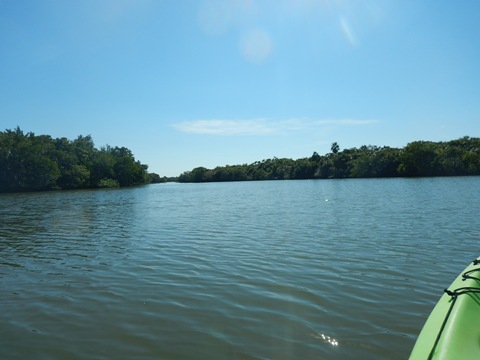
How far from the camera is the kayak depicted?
141 inches

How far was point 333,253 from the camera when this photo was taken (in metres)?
11.4

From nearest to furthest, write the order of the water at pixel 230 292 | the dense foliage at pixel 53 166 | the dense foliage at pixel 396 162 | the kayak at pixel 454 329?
the kayak at pixel 454 329
the water at pixel 230 292
the dense foliage at pixel 53 166
the dense foliage at pixel 396 162

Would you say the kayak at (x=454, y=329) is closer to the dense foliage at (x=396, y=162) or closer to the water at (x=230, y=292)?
the water at (x=230, y=292)

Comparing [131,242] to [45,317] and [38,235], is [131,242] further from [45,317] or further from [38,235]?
[45,317]

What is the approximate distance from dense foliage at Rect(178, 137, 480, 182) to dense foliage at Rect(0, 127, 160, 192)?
75317mm

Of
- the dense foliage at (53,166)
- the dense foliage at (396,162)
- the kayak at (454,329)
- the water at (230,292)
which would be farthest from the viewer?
the dense foliage at (396,162)

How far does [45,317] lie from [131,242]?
27.1ft

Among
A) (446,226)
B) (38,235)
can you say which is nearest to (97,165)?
(38,235)

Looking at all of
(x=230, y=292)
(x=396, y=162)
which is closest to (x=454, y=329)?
(x=230, y=292)

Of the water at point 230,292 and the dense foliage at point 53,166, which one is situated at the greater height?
the dense foliage at point 53,166

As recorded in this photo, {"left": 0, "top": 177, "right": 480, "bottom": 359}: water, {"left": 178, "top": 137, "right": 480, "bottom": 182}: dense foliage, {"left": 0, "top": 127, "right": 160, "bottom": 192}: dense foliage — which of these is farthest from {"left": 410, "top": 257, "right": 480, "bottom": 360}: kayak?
{"left": 178, "top": 137, "right": 480, "bottom": 182}: dense foliage

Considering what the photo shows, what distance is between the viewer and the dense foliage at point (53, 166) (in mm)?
79312

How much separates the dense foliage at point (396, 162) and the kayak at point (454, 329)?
11386 centimetres

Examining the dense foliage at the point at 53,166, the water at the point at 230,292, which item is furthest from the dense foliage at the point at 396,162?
the water at the point at 230,292
